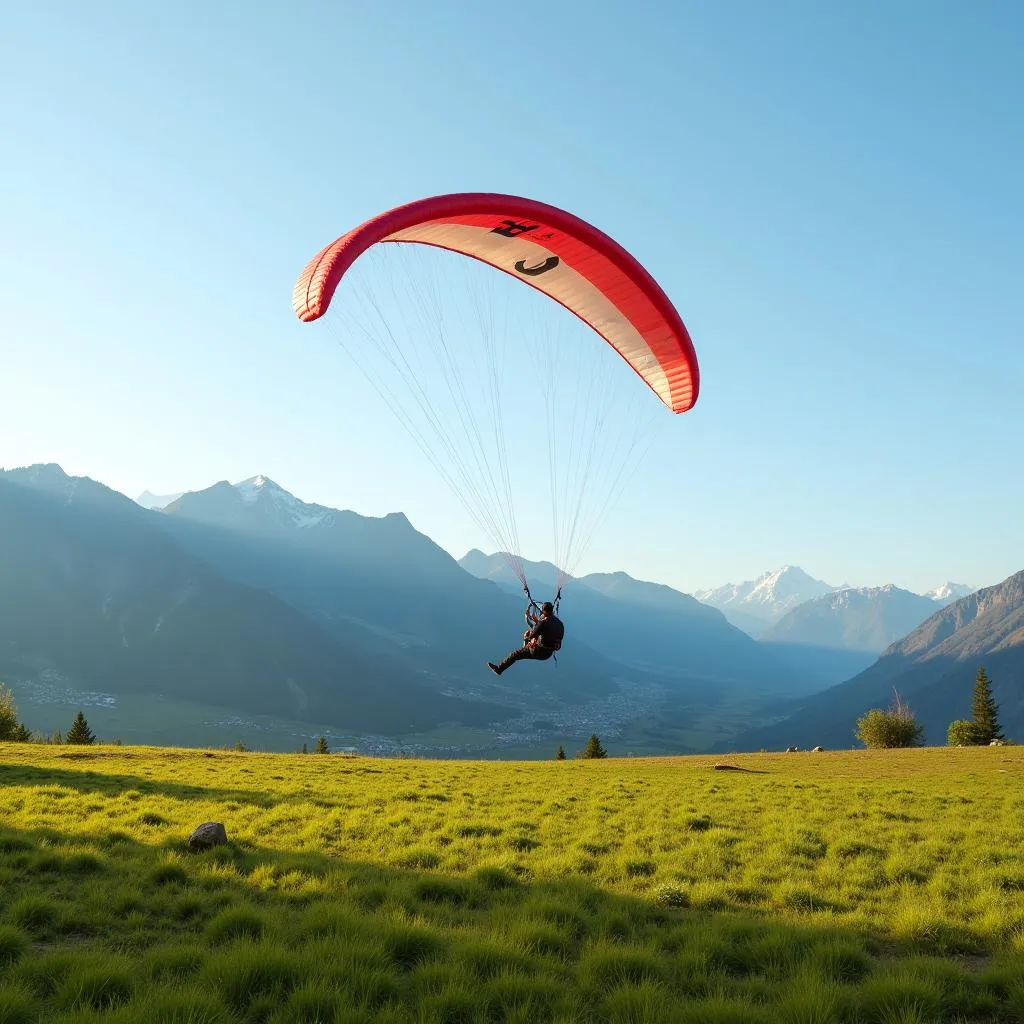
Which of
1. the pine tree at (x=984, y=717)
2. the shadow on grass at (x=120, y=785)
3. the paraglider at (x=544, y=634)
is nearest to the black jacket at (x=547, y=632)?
the paraglider at (x=544, y=634)

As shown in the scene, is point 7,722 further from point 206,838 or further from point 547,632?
point 547,632

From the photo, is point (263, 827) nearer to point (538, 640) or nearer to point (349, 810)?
point (349, 810)

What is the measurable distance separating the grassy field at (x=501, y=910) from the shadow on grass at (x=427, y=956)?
0.02 meters

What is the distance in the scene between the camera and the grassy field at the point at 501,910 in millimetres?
5410

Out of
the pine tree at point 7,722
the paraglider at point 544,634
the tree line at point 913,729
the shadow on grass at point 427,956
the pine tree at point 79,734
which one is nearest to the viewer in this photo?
the shadow on grass at point 427,956

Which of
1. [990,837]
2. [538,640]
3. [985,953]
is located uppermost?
[538,640]

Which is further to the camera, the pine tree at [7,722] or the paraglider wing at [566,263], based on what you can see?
the pine tree at [7,722]

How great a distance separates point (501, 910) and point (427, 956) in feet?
4.77

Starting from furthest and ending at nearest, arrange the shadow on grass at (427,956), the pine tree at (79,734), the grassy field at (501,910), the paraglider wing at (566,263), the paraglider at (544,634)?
the pine tree at (79,734) → the paraglider at (544,634) → the paraglider wing at (566,263) → the grassy field at (501,910) → the shadow on grass at (427,956)

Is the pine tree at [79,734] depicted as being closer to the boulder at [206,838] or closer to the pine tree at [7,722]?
the pine tree at [7,722]

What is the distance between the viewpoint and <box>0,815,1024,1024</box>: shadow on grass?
17.3 feet

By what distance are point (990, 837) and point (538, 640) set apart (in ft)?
30.1

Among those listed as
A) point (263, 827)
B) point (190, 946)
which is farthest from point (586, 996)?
point (263, 827)

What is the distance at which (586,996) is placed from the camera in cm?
569
